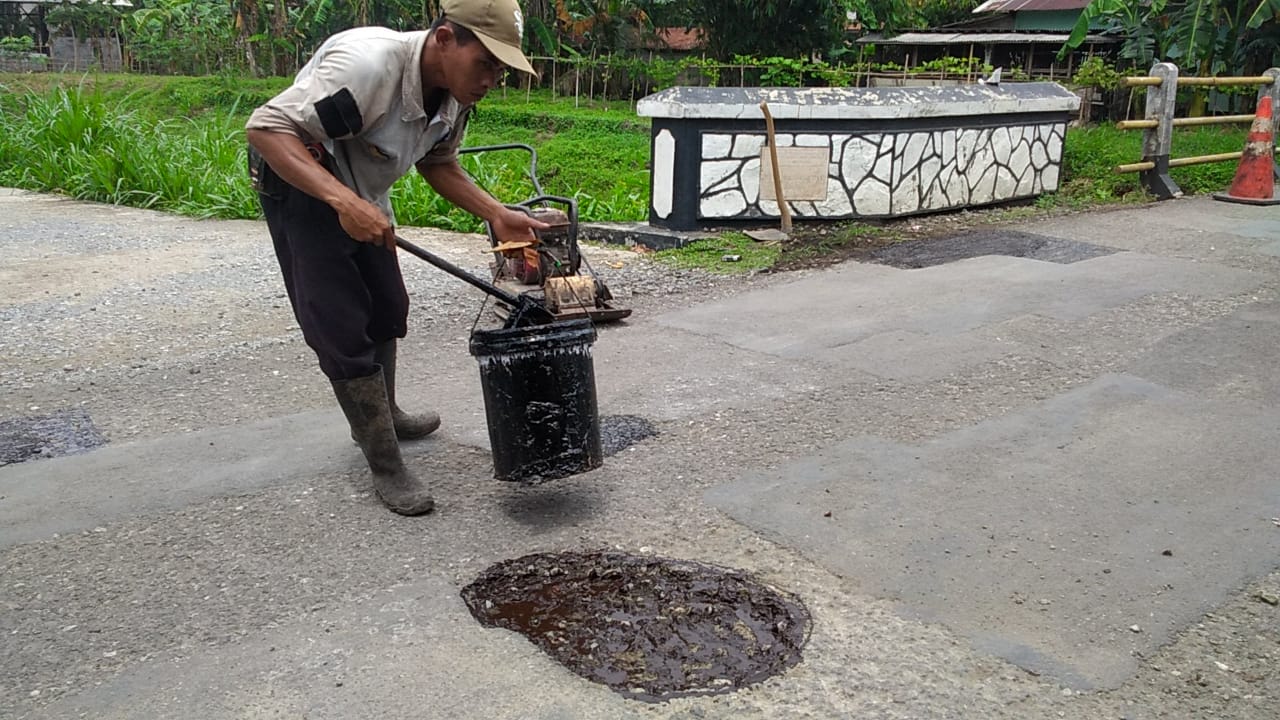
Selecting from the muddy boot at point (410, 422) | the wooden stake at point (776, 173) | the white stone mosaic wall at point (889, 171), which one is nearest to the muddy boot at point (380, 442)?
the muddy boot at point (410, 422)

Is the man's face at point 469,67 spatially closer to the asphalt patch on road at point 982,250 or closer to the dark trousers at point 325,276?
the dark trousers at point 325,276

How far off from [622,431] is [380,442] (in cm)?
113

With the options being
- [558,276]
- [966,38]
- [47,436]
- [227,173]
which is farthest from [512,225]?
[966,38]

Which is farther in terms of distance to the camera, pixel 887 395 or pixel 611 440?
pixel 887 395

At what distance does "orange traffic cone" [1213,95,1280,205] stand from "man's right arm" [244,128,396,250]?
30.8 feet

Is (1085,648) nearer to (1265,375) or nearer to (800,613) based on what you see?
(800,613)

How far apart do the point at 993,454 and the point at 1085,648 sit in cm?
139

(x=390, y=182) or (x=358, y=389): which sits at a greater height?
(x=390, y=182)

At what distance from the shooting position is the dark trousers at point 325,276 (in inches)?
128

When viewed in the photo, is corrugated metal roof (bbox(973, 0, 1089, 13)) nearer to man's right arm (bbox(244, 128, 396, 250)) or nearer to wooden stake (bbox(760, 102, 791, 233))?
wooden stake (bbox(760, 102, 791, 233))

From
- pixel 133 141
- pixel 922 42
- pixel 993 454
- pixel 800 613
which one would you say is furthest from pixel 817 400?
pixel 922 42

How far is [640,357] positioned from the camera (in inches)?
214

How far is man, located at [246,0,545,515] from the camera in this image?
3.03 meters

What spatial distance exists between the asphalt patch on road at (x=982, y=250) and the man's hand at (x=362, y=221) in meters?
4.96
